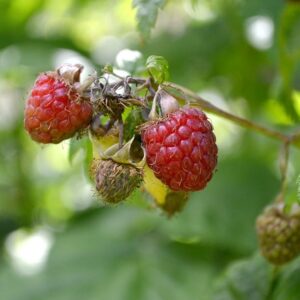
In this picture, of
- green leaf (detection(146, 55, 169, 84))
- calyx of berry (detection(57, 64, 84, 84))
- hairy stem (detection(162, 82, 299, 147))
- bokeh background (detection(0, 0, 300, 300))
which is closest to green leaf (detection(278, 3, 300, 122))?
bokeh background (detection(0, 0, 300, 300))

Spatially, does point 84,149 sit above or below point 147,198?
above

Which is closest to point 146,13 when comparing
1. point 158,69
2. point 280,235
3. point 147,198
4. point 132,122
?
point 158,69

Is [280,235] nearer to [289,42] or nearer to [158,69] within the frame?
[158,69]

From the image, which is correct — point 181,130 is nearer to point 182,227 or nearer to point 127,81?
point 127,81

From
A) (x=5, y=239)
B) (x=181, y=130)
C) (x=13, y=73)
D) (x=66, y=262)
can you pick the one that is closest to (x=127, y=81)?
(x=181, y=130)

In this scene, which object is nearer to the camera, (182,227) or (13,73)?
(182,227)

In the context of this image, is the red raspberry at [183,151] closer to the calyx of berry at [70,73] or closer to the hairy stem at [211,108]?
the hairy stem at [211,108]

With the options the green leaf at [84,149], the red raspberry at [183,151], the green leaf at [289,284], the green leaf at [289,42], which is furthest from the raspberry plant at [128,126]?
the green leaf at [289,42]
